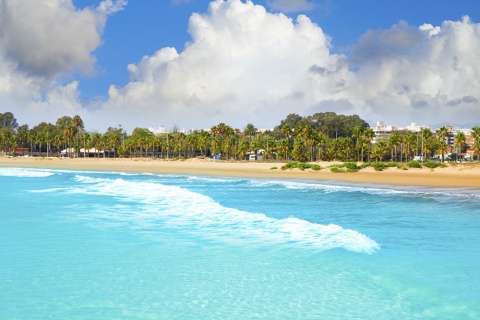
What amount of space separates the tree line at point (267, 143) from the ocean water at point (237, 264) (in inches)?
2831

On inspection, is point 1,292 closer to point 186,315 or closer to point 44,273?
point 44,273

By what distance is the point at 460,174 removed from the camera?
176 ft

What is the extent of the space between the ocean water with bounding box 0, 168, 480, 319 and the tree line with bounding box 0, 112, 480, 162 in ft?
236

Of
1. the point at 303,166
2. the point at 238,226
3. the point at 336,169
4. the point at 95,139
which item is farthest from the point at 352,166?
the point at 95,139

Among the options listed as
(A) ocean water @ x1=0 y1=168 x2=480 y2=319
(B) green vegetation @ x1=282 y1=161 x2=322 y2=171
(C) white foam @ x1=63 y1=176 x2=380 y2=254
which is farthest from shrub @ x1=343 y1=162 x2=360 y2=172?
(C) white foam @ x1=63 y1=176 x2=380 y2=254

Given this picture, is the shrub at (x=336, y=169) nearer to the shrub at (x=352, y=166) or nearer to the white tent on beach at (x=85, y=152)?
the shrub at (x=352, y=166)

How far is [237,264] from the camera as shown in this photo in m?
12.0

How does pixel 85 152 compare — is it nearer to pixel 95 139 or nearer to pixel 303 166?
pixel 95 139

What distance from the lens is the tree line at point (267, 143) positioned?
3679 inches

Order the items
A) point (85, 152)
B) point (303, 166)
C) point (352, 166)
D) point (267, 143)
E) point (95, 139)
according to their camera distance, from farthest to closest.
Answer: point (85, 152)
point (95, 139)
point (267, 143)
point (303, 166)
point (352, 166)

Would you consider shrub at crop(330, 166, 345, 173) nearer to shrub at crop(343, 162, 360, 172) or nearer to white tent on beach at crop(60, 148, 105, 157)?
shrub at crop(343, 162, 360, 172)

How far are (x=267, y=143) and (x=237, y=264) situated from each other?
3594 inches

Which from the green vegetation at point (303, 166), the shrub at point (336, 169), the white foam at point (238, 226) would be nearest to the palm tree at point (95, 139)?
the green vegetation at point (303, 166)

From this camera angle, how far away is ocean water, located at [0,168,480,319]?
8.75 metres
